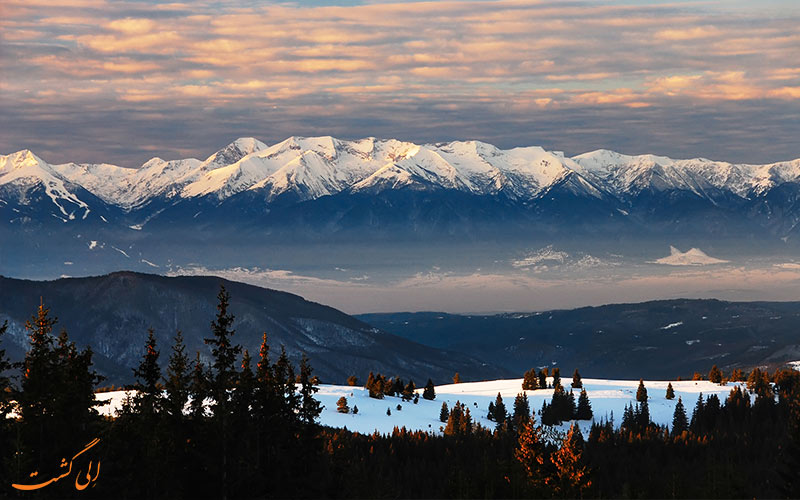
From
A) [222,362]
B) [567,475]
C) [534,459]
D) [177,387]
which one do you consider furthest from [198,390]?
[534,459]

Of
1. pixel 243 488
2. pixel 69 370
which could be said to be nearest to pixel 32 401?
pixel 69 370

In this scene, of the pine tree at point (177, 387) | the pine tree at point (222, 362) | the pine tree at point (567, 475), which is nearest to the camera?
the pine tree at point (222, 362)

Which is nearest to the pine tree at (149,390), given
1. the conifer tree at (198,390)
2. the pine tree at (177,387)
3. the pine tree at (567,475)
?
the pine tree at (177,387)

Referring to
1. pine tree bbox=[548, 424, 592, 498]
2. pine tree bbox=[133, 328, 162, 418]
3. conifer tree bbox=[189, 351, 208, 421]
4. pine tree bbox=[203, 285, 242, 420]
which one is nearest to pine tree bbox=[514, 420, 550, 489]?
pine tree bbox=[548, 424, 592, 498]

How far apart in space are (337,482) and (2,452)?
25.7 metres

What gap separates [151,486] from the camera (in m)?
68.8

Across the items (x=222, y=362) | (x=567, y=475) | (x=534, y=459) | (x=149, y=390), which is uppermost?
(x=222, y=362)

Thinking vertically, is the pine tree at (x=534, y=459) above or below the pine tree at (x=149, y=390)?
below

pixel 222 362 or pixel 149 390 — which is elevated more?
pixel 222 362

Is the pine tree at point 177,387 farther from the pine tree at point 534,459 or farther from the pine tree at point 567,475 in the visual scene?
the pine tree at point 534,459

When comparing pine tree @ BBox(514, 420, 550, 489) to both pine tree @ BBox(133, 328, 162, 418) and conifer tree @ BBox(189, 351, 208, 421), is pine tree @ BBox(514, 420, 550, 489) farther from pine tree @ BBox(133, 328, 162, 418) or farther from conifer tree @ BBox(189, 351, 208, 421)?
pine tree @ BBox(133, 328, 162, 418)

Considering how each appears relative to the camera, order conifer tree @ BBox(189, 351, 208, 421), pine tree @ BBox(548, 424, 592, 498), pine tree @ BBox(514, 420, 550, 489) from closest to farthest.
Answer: conifer tree @ BBox(189, 351, 208, 421) → pine tree @ BBox(548, 424, 592, 498) → pine tree @ BBox(514, 420, 550, 489)

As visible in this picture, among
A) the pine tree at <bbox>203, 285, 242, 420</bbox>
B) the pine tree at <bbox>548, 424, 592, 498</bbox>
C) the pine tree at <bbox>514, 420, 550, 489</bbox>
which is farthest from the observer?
the pine tree at <bbox>514, 420, 550, 489</bbox>

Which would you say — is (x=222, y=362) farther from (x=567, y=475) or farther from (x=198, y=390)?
(x=567, y=475)
